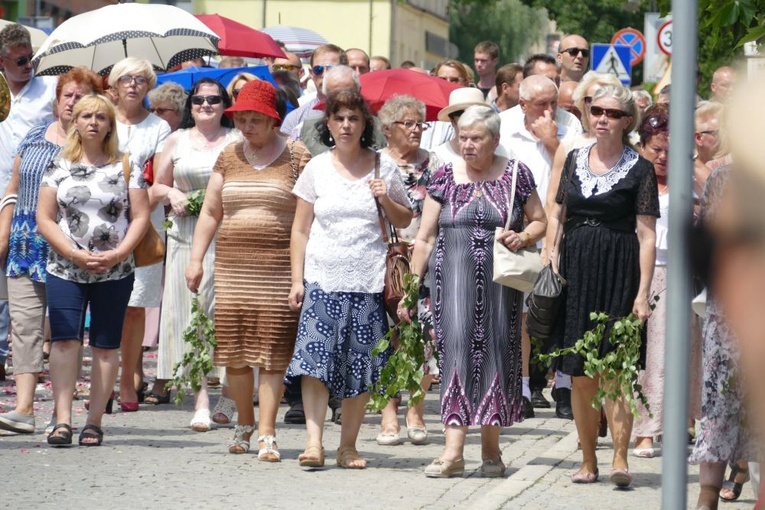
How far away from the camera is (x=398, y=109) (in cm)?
1091

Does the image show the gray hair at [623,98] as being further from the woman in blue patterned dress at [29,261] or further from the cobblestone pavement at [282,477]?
the woman in blue patterned dress at [29,261]

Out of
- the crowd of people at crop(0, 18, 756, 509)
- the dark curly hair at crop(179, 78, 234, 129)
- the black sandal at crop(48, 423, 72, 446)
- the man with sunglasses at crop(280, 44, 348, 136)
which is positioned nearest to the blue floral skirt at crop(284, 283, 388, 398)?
the crowd of people at crop(0, 18, 756, 509)

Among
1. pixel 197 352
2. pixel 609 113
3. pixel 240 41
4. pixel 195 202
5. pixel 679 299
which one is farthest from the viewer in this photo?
pixel 240 41

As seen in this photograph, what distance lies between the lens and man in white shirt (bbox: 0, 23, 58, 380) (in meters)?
12.9

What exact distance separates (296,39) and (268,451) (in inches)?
841

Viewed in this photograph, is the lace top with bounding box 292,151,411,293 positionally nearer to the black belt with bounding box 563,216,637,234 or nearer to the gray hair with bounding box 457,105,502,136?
the gray hair with bounding box 457,105,502,136

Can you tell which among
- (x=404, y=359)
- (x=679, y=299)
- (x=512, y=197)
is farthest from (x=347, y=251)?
(x=679, y=299)

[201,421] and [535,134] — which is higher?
[535,134]

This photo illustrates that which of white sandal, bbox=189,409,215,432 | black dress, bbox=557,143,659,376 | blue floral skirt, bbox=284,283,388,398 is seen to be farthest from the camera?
white sandal, bbox=189,409,215,432

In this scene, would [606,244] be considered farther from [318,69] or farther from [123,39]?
[123,39]

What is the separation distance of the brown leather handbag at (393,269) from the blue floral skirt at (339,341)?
0.07 metres

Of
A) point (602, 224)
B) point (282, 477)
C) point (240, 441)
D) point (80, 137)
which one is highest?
point (80, 137)

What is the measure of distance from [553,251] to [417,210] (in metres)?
1.81

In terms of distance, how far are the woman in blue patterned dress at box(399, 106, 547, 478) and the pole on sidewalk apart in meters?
5.30
